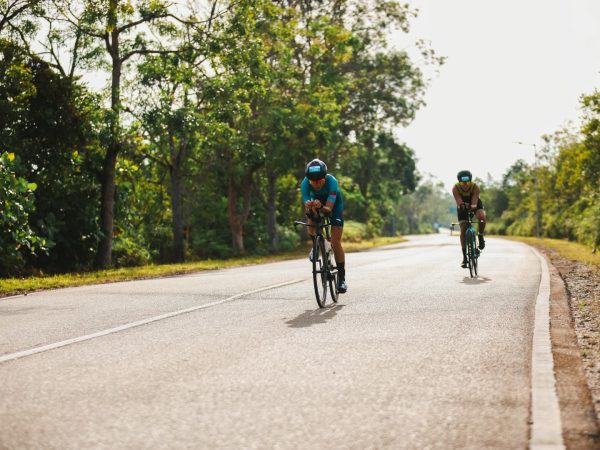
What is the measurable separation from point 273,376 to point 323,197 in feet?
14.8

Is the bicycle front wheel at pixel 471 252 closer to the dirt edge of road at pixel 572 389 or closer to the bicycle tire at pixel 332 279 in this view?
the bicycle tire at pixel 332 279

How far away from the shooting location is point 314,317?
8.27 metres

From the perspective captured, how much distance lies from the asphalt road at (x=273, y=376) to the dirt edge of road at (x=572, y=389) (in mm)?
230

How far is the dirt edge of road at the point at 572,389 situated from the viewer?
3.75m

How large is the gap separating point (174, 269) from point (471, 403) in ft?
52.4

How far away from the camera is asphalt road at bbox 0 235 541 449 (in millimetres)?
3828

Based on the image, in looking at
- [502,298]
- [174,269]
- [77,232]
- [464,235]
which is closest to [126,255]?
[77,232]

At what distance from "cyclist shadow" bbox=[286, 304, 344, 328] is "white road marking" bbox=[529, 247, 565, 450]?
2239 millimetres

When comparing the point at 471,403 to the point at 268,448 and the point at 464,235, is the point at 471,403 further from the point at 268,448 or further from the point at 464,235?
the point at 464,235

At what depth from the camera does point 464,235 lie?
14.6 m

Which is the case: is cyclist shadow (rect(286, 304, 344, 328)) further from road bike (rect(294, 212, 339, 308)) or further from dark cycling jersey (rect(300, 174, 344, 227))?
dark cycling jersey (rect(300, 174, 344, 227))

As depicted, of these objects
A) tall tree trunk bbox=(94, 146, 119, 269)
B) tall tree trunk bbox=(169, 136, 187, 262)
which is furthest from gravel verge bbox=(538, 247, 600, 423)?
tall tree trunk bbox=(169, 136, 187, 262)

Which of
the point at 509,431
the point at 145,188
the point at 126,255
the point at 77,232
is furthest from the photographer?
the point at 145,188

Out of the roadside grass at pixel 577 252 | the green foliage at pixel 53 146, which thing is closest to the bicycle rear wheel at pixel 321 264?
the roadside grass at pixel 577 252
